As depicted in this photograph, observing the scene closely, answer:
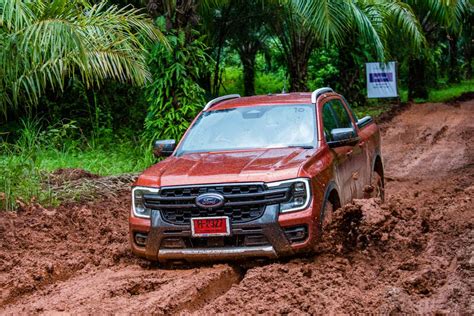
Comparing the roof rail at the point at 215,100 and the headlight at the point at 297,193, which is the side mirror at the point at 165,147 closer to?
the roof rail at the point at 215,100

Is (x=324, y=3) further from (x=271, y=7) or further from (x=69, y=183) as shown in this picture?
(x=69, y=183)

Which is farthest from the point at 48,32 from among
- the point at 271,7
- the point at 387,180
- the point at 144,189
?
the point at 271,7

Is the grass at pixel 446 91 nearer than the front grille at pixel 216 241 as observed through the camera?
No

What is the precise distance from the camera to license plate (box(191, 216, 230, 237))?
629 centimetres

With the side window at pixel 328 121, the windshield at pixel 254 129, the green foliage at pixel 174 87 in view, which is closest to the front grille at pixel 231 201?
the windshield at pixel 254 129

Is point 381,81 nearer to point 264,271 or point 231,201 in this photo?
point 231,201

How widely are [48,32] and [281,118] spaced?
2.66 metres

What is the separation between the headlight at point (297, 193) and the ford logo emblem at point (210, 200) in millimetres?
436

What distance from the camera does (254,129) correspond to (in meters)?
7.64

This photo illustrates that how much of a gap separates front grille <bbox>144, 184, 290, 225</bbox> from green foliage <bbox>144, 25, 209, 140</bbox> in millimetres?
6569

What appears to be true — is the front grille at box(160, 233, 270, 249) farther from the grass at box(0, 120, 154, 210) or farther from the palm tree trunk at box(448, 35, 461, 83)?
the palm tree trunk at box(448, 35, 461, 83)

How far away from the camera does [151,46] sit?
1315cm

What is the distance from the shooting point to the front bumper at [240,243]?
246 inches

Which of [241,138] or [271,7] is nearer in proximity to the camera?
[241,138]
